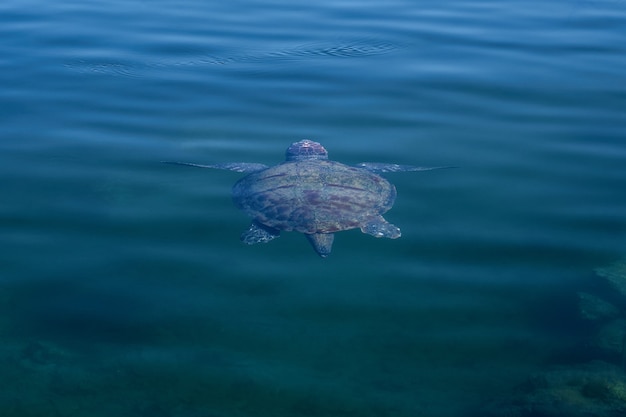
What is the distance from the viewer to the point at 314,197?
21.7ft

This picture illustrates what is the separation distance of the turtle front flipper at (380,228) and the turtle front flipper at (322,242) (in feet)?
1.12

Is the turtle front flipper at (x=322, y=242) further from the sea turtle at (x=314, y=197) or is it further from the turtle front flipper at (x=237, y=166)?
the turtle front flipper at (x=237, y=166)

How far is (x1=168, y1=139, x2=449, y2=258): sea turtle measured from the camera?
246 inches

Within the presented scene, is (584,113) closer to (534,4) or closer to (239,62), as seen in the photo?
(239,62)

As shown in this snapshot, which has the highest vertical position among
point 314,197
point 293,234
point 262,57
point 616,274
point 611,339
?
point 262,57

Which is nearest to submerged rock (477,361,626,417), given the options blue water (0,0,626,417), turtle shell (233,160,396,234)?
blue water (0,0,626,417)

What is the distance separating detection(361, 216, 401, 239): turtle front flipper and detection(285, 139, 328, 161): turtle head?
4.55 ft

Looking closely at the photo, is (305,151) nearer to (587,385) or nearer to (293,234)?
(293,234)

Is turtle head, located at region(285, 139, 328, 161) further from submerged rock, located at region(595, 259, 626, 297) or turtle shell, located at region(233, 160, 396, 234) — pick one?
submerged rock, located at region(595, 259, 626, 297)

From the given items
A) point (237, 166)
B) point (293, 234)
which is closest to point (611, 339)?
point (293, 234)

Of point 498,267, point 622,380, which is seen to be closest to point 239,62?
point 498,267

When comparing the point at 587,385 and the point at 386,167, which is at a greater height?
the point at 386,167

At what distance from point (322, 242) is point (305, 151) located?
1823 mm

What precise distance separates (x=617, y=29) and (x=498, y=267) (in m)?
8.12
